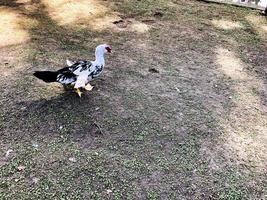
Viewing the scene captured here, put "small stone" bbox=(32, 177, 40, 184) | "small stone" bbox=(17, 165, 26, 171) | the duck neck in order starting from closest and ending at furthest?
"small stone" bbox=(32, 177, 40, 184)
"small stone" bbox=(17, 165, 26, 171)
the duck neck

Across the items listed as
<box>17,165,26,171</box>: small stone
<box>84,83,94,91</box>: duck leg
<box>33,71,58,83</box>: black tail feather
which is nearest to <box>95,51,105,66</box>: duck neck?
<box>84,83,94,91</box>: duck leg

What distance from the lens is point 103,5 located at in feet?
21.0

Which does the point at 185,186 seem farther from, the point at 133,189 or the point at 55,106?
the point at 55,106

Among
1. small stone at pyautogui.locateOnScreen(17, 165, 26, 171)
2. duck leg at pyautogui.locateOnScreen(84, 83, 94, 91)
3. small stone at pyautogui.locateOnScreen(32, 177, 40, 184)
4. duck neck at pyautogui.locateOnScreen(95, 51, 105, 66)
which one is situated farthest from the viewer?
duck leg at pyautogui.locateOnScreen(84, 83, 94, 91)

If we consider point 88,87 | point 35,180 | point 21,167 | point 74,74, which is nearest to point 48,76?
point 74,74

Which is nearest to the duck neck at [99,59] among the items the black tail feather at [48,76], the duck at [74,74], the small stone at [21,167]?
the duck at [74,74]

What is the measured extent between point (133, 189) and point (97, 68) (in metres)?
1.43

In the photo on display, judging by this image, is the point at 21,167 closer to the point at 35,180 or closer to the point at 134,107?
the point at 35,180

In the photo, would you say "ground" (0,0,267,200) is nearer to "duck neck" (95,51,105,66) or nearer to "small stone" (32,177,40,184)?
"small stone" (32,177,40,184)

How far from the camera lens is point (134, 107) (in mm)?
4133

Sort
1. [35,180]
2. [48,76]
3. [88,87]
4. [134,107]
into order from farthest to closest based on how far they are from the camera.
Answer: [88,87]
[134,107]
[48,76]
[35,180]

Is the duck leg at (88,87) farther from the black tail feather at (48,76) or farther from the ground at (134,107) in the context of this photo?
the black tail feather at (48,76)

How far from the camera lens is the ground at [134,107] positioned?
327cm

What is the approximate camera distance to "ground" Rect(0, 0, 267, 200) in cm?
327
